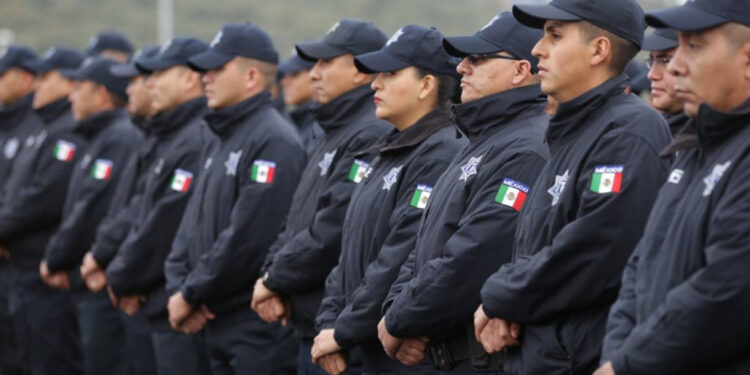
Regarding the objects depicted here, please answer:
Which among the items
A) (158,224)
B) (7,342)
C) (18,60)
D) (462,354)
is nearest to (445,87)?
(462,354)

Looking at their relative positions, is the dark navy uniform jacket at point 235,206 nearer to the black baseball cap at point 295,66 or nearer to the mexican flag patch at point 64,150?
the black baseball cap at point 295,66

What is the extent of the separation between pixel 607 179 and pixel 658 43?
3.49 feet

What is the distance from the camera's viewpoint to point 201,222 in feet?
22.0

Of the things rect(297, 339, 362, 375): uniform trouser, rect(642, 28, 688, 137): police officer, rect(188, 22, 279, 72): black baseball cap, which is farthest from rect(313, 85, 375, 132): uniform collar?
rect(642, 28, 688, 137): police officer

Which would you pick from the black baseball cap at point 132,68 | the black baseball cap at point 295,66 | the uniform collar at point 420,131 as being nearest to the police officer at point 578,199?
the uniform collar at point 420,131

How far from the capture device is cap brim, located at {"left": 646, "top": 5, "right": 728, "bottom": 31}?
3463 millimetres

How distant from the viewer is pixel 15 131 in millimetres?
10312

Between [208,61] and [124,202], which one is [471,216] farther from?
[124,202]

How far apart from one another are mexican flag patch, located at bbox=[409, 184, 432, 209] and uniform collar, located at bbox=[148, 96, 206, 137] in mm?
2825

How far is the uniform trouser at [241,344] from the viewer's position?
6.44m

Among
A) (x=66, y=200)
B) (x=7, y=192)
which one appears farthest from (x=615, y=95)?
(x=7, y=192)

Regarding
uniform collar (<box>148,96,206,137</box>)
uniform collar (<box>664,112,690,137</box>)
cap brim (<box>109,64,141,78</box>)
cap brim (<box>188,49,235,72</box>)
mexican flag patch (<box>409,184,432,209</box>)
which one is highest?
uniform collar (<box>664,112,690,137</box>)

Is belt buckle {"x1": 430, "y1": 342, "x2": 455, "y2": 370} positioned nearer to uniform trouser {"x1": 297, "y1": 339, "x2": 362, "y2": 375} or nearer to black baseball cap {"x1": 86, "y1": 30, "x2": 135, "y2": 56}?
uniform trouser {"x1": 297, "y1": 339, "x2": 362, "y2": 375}

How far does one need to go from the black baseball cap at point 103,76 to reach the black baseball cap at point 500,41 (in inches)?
190
